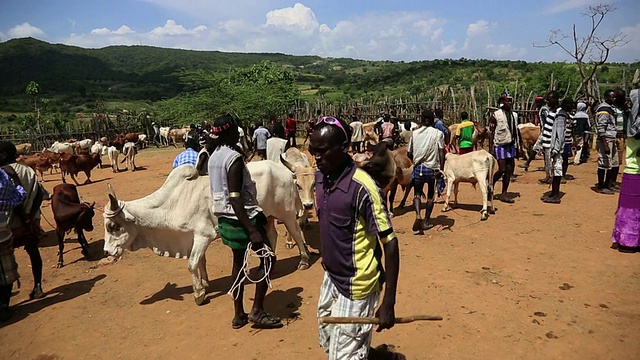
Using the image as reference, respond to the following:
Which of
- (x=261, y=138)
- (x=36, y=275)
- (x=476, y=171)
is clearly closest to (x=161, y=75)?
(x=261, y=138)

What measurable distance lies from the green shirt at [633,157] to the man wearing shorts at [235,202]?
527 centimetres

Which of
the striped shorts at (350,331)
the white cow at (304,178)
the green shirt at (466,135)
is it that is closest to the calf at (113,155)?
the white cow at (304,178)

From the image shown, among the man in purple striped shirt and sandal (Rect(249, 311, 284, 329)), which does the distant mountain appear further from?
the man in purple striped shirt

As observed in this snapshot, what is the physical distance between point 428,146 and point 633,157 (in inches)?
114

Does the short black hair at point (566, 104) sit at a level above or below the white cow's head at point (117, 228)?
above

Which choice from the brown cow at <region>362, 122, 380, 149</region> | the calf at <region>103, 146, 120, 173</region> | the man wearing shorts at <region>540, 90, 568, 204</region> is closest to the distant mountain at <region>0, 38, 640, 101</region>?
the brown cow at <region>362, 122, 380, 149</region>

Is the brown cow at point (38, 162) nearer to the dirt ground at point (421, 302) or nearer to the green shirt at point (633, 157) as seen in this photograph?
the dirt ground at point (421, 302)

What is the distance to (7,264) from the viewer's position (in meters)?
5.03

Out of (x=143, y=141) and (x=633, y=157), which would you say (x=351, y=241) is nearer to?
(x=633, y=157)

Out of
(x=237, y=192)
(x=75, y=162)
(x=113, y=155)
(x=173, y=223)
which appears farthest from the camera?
(x=113, y=155)

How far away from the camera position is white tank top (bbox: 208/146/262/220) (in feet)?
13.3

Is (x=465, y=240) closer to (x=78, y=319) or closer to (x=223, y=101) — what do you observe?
(x=78, y=319)

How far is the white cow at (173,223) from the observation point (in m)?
5.02

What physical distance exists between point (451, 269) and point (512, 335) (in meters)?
1.73
